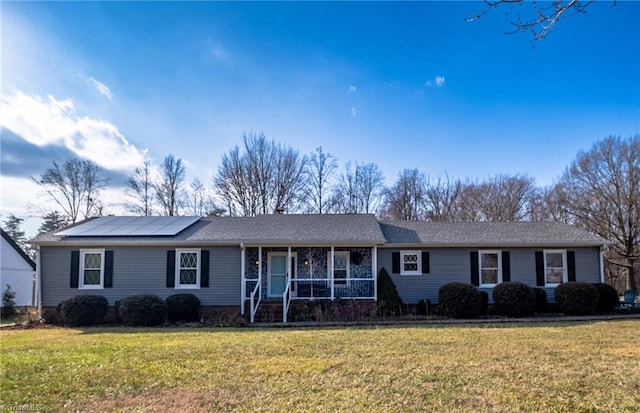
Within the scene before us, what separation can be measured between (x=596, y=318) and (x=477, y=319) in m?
3.70

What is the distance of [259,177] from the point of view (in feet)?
98.6

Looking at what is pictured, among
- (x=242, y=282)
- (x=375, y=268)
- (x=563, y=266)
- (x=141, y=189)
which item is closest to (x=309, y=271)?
(x=375, y=268)

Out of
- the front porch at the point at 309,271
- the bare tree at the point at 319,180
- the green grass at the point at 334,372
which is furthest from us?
the bare tree at the point at 319,180

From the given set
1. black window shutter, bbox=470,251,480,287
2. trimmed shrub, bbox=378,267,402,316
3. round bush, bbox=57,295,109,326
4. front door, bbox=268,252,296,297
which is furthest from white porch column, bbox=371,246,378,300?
round bush, bbox=57,295,109,326

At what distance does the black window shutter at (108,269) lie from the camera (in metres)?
14.9

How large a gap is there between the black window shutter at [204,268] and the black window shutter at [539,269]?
487 inches

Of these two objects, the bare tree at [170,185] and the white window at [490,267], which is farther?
the bare tree at [170,185]

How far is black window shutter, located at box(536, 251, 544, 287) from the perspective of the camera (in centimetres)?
1593

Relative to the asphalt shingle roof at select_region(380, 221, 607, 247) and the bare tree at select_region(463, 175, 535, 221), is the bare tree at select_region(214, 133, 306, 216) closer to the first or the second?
the asphalt shingle roof at select_region(380, 221, 607, 247)

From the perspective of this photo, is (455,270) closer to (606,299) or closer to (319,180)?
(606,299)

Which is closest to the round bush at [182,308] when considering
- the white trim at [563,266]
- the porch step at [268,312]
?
the porch step at [268,312]

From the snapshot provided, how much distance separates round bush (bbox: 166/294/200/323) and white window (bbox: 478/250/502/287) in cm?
1065

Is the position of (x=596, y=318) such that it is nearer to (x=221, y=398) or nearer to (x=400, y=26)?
(x=400, y=26)

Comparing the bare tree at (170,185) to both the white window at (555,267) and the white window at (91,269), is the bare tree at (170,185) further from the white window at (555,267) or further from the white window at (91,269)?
the white window at (555,267)
